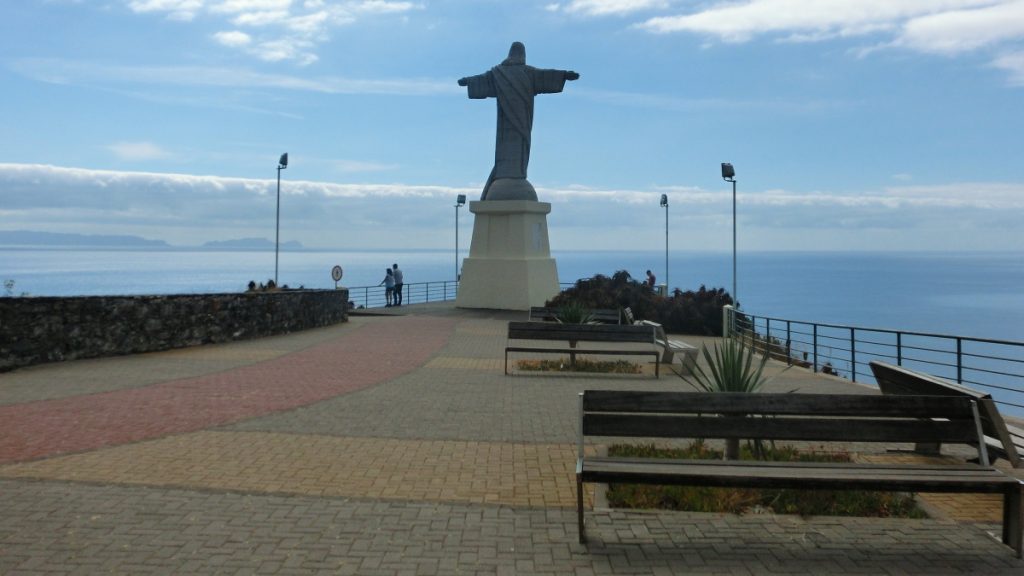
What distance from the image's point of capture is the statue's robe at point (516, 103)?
2830 cm

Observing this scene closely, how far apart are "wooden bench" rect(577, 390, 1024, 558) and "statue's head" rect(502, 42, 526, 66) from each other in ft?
80.9

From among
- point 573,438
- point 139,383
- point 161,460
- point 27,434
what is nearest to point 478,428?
point 573,438

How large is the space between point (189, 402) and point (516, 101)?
20688 millimetres

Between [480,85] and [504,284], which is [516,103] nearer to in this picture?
[480,85]

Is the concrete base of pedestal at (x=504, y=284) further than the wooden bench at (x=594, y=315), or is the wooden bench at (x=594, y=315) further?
the concrete base of pedestal at (x=504, y=284)

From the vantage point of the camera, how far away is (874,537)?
4973 millimetres

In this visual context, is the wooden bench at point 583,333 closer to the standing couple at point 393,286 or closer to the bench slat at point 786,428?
the bench slat at point 786,428

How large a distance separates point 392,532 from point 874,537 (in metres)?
2.78

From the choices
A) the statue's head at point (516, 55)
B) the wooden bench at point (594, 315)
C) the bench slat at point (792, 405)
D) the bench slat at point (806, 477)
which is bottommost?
the bench slat at point (806, 477)

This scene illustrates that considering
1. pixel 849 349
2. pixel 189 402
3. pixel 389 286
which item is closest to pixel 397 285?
pixel 389 286

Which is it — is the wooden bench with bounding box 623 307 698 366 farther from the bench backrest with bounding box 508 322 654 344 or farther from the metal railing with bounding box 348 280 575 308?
the metal railing with bounding box 348 280 575 308

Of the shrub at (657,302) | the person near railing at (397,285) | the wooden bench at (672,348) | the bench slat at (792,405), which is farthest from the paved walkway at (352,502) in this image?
the person near railing at (397,285)

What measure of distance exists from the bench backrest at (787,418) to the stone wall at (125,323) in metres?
10.1

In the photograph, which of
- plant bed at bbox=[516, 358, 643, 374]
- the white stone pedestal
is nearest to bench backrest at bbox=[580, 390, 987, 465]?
plant bed at bbox=[516, 358, 643, 374]
